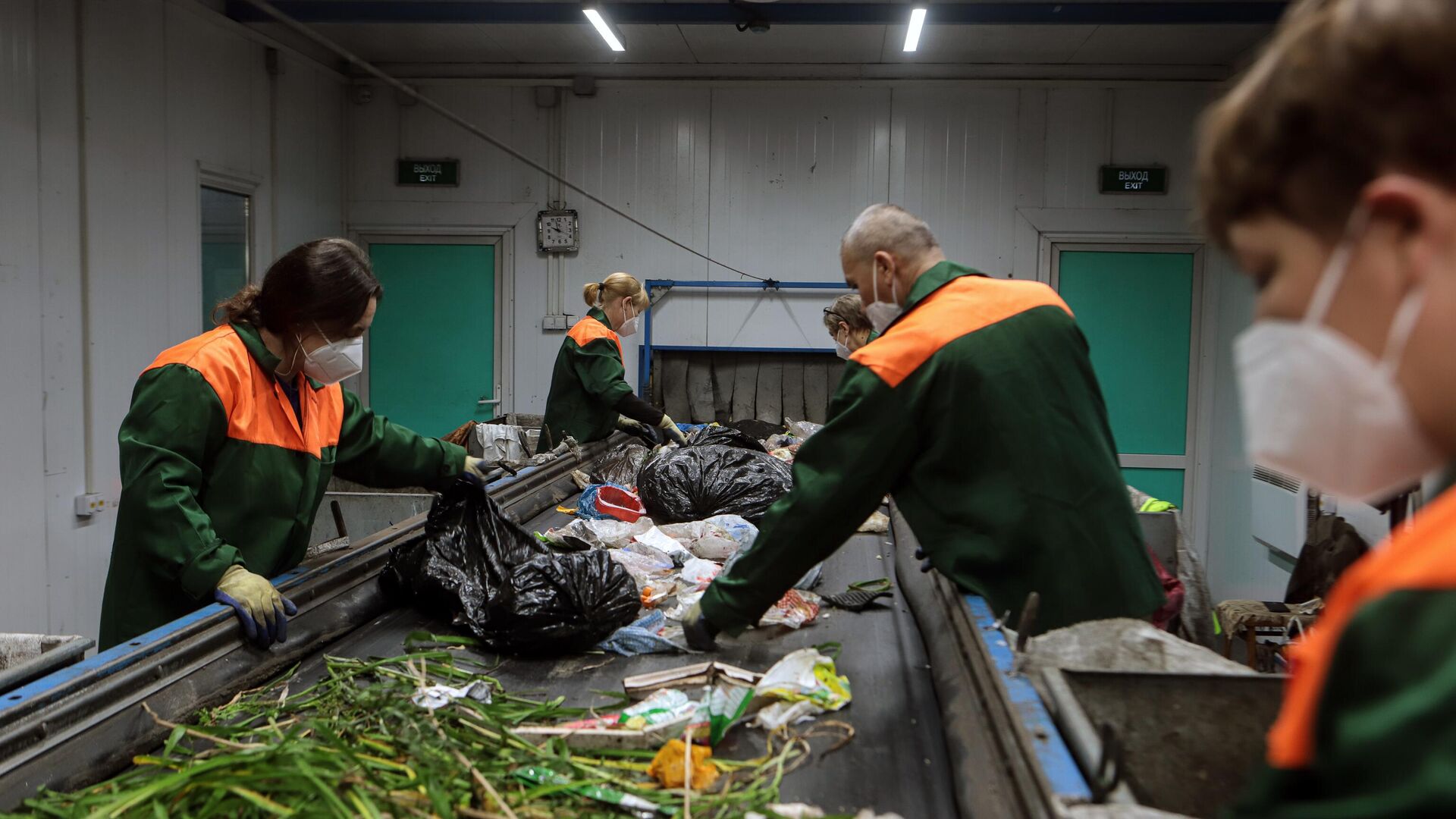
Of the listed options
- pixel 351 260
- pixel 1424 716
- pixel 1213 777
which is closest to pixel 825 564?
pixel 351 260

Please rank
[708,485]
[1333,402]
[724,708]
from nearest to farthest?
1. [1333,402]
2. [724,708]
3. [708,485]

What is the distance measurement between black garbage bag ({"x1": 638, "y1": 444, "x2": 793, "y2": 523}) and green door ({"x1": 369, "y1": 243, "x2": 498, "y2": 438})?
187 inches

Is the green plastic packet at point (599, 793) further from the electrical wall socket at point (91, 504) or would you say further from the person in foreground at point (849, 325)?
the electrical wall socket at point (91, 504)

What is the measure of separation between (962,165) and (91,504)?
6.39m

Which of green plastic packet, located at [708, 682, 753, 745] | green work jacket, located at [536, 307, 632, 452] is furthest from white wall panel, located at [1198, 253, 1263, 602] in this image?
green plastic packet, located at [708, 682, 753, 745]

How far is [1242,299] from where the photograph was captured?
712cm

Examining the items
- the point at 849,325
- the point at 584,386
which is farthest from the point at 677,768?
the point at 584,386

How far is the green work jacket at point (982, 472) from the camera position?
1989 millimetres

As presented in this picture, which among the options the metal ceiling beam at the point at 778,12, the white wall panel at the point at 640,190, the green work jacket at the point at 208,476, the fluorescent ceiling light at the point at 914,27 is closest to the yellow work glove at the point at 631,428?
the white wall panel at the point at 640,190

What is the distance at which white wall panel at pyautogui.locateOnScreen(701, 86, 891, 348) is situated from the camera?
785cm

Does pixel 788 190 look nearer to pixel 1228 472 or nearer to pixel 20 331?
pixel 1228 472

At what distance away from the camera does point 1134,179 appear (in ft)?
25.1

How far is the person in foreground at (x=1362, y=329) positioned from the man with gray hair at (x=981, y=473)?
1317 mm

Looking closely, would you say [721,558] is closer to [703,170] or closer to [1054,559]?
[1054,559]
